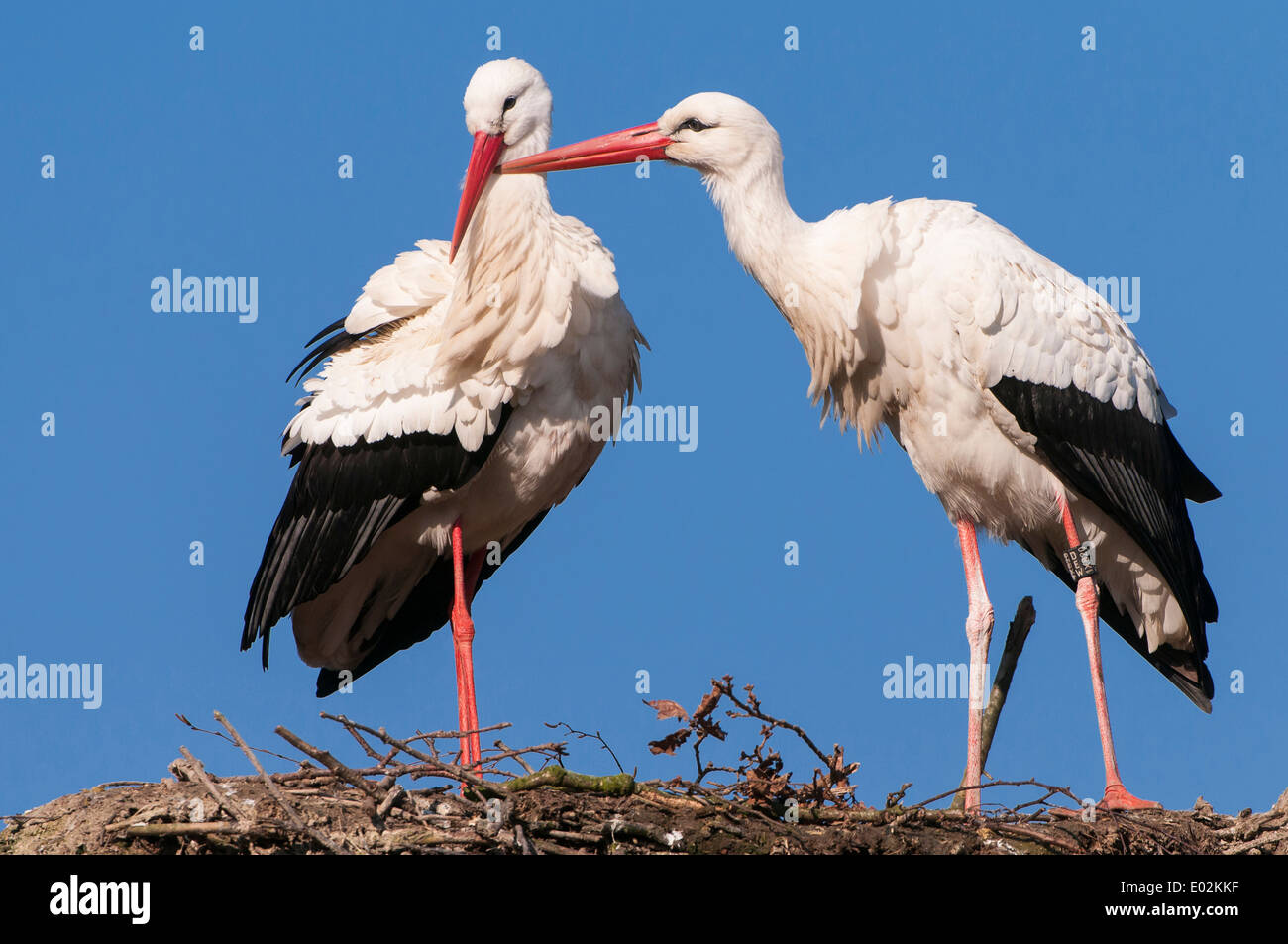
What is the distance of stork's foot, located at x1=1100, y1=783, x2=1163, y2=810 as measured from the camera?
20.7 feet

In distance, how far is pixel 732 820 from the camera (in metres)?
5.22

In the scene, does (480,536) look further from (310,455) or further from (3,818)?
(3,818)

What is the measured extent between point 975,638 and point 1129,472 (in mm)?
901

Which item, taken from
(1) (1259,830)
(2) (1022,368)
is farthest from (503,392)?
(1) (1259,830)

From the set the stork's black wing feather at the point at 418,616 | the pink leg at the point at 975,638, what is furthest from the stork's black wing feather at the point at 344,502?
the pink leg at the point at 975,638

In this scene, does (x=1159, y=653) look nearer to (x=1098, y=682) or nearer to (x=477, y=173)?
(x=1098, y=682)

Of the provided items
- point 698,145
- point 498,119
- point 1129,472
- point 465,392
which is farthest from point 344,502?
point 1129,472

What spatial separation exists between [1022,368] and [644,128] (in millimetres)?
1769

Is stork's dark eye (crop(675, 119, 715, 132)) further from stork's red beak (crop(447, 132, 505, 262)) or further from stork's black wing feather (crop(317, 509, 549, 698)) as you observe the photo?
stork's black wing feather (crop(317, 509, 549, 698))

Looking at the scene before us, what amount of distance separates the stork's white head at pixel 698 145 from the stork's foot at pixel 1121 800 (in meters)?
2.70

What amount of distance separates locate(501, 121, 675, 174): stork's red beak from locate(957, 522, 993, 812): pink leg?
1.97 m

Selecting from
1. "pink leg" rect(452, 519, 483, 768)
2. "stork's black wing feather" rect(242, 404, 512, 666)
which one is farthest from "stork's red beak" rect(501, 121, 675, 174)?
"pink leg" rect(452, 519, 483, 768)

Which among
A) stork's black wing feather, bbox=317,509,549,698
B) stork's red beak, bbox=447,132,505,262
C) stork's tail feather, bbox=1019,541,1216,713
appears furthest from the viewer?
stork's black wing feather, bbox=317,509,549,698

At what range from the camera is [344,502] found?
6910 millimetres
